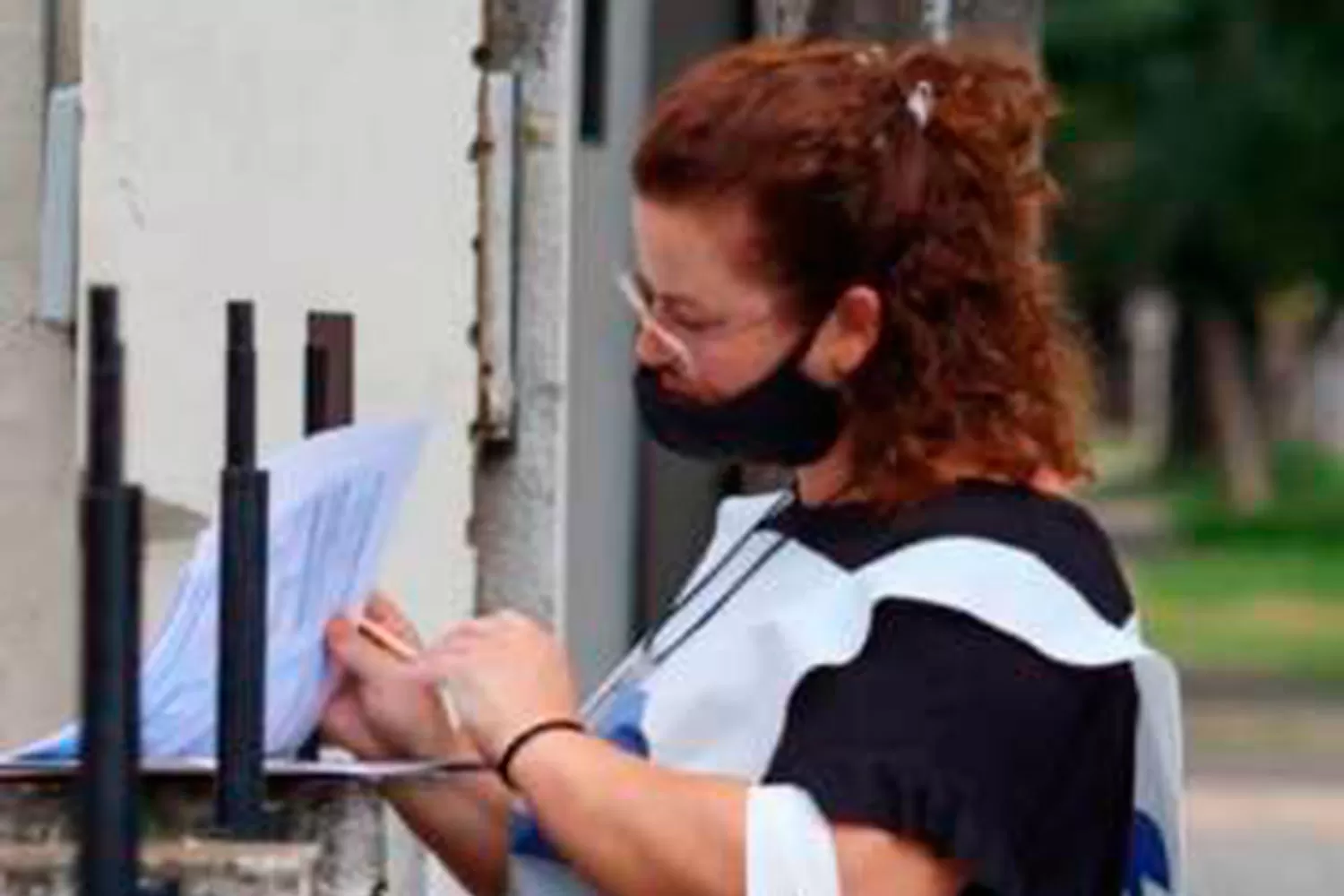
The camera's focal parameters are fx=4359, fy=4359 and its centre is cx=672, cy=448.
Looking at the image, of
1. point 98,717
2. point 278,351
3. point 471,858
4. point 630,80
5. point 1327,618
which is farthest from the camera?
point 1327,618

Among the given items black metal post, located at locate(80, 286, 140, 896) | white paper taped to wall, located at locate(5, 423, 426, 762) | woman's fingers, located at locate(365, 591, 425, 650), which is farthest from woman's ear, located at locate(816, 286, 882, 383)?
black metal post, located at locate(80, 286, 140, 896)

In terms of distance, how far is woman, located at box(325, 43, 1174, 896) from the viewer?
121 inches

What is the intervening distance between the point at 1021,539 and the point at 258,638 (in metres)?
0.57

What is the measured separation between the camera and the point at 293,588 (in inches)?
132

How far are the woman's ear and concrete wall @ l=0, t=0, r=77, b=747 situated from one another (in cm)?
215

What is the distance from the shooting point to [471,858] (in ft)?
11.4

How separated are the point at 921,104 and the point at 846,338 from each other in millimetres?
181

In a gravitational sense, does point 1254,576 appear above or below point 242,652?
below

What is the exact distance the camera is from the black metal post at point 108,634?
8.43 ft

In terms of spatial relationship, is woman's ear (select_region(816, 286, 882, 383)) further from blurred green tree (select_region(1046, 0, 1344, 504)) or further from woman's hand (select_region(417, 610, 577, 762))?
blurred green tree (select_region(1046, 0, 1344, 504))

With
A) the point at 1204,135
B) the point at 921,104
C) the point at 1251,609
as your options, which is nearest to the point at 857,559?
the point at 921,104

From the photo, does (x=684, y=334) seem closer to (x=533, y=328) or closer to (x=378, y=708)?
(x=378, y=708)

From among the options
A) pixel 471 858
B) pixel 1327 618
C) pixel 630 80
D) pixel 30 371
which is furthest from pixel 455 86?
pixel 1327 618

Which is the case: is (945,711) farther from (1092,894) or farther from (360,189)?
(360,189)
